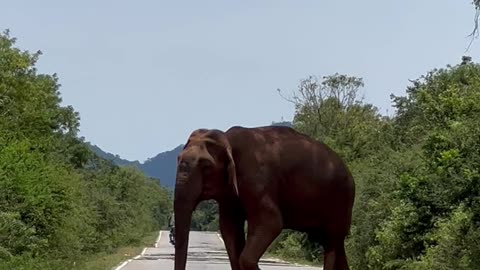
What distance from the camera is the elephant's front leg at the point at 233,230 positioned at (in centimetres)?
709

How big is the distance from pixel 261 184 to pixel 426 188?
556 inches

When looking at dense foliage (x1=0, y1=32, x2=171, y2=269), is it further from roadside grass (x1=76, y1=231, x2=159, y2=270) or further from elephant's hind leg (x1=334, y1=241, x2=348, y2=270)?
elephant's hind leg (x1=334, y1=241, x2=348, y2=270)

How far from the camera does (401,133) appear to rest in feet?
133

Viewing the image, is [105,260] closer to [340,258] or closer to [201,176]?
[340,258]

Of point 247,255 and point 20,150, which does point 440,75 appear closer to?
point 20,150

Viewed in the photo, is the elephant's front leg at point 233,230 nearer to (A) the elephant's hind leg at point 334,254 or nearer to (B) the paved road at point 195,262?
(A) the elephant's hind leg at point 334,254

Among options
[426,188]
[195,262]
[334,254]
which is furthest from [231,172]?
[195,262]

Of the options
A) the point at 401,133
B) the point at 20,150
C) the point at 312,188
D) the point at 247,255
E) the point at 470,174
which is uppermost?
the point at 401,133

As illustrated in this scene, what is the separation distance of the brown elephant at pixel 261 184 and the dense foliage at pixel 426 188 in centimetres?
205

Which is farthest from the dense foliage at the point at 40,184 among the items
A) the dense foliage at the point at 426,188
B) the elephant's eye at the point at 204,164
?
the elephant's eye at the point at 204,164

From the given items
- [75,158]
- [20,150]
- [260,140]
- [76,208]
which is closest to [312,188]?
[260,140]

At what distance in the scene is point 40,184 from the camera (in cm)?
2697

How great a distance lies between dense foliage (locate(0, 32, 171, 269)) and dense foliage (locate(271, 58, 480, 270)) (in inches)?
281

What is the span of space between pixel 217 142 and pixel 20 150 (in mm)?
21458
